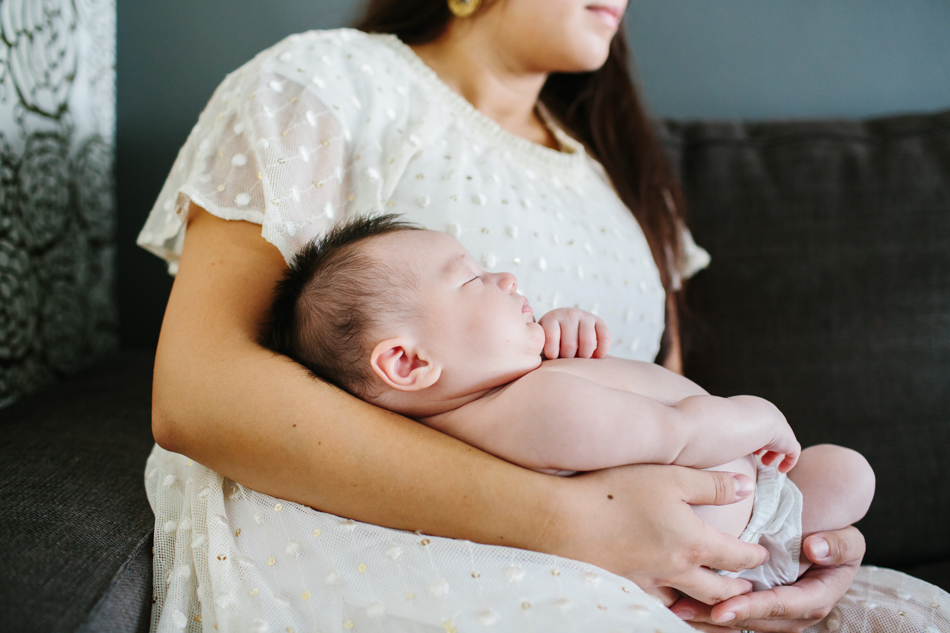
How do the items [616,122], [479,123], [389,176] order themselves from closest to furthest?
[389,176] → [479,123] → [616,122]

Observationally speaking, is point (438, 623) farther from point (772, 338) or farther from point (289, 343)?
point (772, 338)

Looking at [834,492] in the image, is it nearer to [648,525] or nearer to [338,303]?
[648,525]

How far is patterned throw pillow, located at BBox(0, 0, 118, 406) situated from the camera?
3.34 feet

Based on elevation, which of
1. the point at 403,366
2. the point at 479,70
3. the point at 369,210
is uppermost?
the point at 479,70

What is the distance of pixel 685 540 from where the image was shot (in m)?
0.62

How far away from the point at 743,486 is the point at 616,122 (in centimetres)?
92

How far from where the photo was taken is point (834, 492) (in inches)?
30.8

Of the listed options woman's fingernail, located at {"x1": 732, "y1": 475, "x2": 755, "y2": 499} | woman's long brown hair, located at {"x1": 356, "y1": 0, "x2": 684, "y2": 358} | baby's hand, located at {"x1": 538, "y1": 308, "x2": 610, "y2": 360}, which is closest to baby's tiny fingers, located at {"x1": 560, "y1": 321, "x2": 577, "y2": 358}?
baby's hand, located at {"x1": 538, "y1": 308, "x2": 610, "y2": 360}

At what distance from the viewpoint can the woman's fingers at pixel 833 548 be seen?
0.73 m

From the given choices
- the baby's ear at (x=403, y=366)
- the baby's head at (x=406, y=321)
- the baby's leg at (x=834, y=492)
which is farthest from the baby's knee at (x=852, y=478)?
the baby's ear at (x=403, y=366)

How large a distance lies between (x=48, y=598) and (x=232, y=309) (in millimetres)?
329

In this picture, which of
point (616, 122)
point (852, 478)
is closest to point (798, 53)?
point (616, 122)

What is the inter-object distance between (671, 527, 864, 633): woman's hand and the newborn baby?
1.0 inches

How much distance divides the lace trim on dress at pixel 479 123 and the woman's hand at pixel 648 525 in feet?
2.04
